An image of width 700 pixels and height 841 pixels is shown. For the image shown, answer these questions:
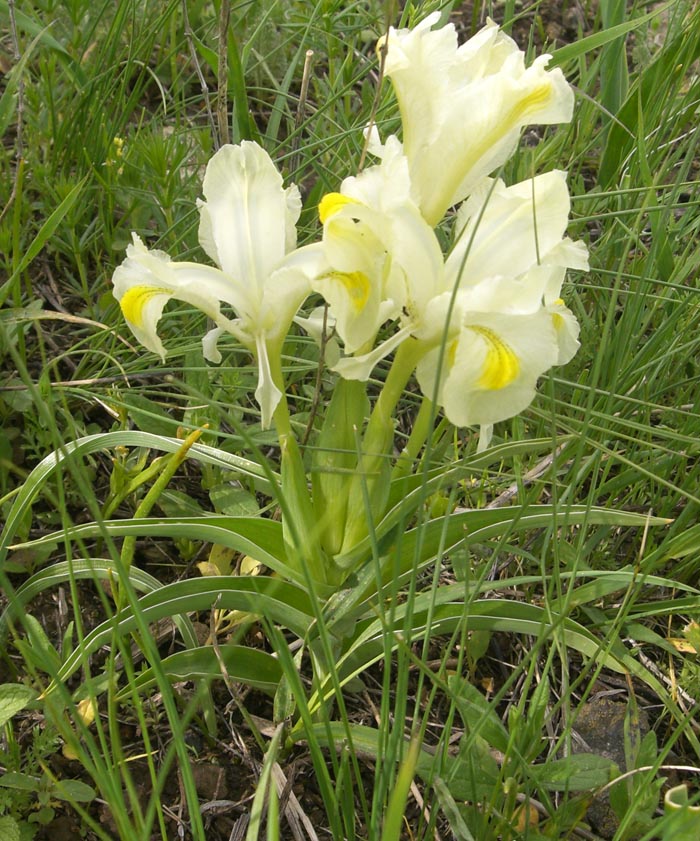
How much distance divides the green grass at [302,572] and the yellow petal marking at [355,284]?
0.25 meters

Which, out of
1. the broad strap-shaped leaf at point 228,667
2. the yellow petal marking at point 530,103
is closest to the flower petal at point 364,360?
the yellow petal marking at point 530,103

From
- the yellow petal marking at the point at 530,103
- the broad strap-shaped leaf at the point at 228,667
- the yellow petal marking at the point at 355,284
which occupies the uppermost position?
the yellow petal marking at the point at 530,103

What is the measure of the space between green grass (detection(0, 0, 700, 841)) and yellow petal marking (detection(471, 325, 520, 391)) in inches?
5.3

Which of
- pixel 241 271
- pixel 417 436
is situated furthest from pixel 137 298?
pixel 417 436

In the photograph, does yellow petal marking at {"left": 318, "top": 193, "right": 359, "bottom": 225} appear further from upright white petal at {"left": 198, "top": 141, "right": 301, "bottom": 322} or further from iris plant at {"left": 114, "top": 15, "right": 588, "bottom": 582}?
upright white petal at {"left": 198, "top": 141, "right": 301, "bottom": 322}

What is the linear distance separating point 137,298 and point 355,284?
0.32 metres

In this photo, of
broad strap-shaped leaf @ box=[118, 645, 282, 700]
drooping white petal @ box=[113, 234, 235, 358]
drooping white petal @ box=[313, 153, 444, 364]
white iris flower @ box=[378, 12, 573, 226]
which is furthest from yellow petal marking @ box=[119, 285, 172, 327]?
broad strap-shaped leaf @ box=[118, 645, 282, 700]

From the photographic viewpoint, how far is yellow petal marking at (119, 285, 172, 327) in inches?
47.4

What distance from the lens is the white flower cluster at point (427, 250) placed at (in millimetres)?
1066

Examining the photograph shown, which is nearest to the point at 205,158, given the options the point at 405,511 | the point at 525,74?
the point at 525,74

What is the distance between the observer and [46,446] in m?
1.69

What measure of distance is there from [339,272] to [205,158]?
1.11 m

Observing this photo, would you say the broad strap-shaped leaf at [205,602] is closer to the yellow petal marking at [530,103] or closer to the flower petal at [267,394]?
the flower petal at [267,394]

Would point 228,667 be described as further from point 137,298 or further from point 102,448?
point 137,298
